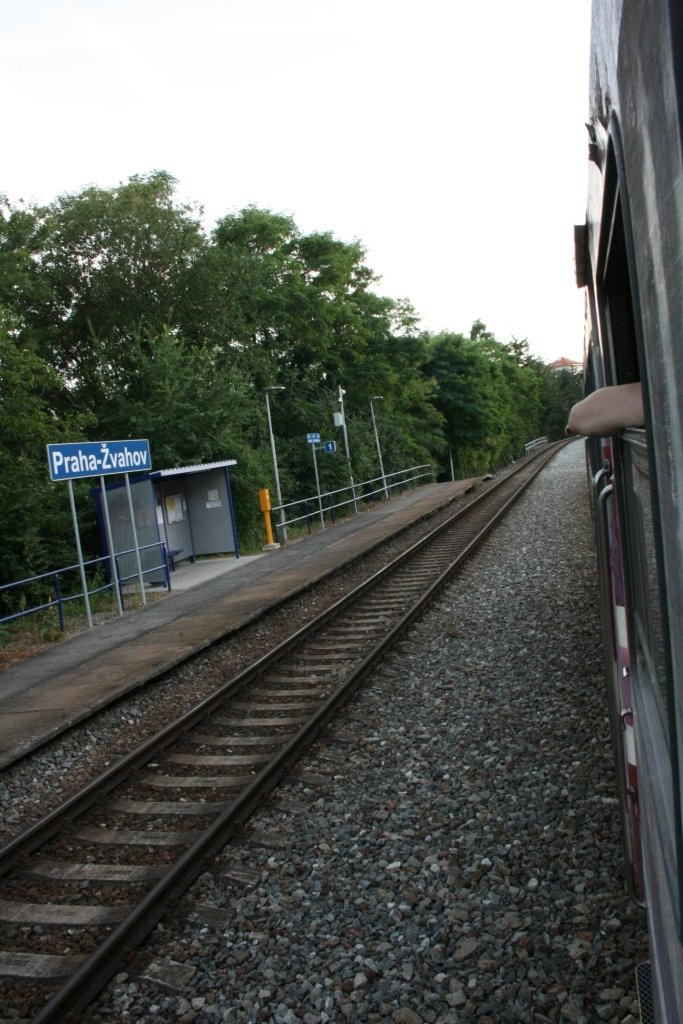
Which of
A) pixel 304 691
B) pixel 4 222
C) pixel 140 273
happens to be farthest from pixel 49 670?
pixel 140 273

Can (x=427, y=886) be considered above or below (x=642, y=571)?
below

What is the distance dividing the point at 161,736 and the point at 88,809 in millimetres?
1200

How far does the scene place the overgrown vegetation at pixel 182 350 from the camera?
66.3ft

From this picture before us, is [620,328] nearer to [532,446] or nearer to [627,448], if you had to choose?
[627,448]

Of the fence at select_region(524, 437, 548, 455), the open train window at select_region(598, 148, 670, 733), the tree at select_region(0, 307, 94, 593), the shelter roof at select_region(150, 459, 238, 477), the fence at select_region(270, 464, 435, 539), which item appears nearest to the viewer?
the open train window at select_region(598, 148, 670, 733)

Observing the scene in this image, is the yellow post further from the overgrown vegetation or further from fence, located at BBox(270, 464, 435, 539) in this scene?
the overgrown vegetation

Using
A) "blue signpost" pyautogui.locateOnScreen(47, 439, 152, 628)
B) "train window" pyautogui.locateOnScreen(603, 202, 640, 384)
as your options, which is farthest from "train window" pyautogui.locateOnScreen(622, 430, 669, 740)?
"blue signpost" pyautogui.locateOnScreen(47, 439, 152, 628)

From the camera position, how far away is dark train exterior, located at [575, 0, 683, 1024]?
945 mm

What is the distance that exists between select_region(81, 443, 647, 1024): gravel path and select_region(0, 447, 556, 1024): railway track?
0.16 meters

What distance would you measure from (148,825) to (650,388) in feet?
17.7

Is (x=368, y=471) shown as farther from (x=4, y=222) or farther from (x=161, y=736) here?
(x=161, y=736)

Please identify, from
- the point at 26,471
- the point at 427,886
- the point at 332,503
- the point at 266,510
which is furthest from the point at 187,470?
the point at 427,886

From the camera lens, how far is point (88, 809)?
609 centimetres

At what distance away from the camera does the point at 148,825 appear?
5.82 metres
